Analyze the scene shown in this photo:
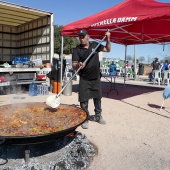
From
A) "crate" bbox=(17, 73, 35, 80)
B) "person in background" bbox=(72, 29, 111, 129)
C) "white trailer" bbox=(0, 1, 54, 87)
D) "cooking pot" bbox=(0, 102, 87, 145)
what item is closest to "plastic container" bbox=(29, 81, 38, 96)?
"crate" bbox=(17, 73, 35, 80)

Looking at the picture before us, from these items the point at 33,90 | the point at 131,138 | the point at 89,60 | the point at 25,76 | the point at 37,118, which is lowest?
the point at 131,138

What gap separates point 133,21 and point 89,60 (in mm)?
2318

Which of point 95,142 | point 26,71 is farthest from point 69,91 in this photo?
point 95,142

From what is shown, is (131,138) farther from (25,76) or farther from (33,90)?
(25,76)

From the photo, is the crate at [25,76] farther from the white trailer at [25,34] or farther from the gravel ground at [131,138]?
the gravel ground at [131,138]

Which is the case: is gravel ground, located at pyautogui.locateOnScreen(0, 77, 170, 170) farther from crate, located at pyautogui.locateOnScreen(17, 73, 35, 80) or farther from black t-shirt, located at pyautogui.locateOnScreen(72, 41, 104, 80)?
crate, located at pyautogui.locateOnScreen(17, 73, 35, 80)

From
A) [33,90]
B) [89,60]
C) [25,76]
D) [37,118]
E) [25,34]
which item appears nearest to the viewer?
[37,118]

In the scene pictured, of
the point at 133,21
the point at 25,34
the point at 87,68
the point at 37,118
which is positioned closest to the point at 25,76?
the point at 25,34

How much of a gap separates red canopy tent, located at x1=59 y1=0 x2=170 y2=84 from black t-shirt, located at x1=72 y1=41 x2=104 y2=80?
2098 mm

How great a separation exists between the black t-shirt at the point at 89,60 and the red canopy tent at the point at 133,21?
6.88ft

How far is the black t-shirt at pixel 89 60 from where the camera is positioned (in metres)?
4.43

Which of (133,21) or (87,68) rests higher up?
(133,21)

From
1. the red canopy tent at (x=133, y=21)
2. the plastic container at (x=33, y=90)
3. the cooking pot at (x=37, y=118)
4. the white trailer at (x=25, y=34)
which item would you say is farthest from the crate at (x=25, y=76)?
the cooking pot at (x=37, y=118)

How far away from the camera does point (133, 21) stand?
5.89 m
